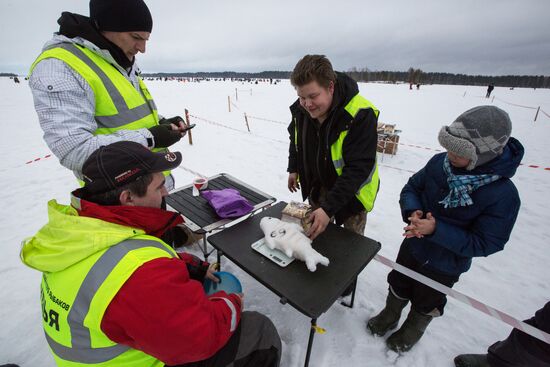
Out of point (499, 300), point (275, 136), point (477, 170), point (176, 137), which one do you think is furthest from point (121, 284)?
point (275, 136)

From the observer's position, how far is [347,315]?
2365 millimetres

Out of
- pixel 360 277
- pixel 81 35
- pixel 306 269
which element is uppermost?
pixel 81 35

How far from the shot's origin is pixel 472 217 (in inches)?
63.0

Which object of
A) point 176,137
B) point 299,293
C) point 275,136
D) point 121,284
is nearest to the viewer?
point 121,284

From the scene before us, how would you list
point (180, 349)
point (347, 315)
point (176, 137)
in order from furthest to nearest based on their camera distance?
point (347, 315), point (176, 137), point (180, 349)

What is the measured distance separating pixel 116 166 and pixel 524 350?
2.61m

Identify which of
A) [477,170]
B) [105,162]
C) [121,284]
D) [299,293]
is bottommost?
[299,293]

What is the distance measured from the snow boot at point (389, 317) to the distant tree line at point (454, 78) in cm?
6489

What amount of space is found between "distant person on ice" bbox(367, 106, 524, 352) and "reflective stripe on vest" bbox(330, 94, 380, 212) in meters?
0.26

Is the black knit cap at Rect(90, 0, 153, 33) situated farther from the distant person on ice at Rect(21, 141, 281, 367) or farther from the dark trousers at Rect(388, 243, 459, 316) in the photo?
the dark trousers at Rect(388, 243, 459, 316)

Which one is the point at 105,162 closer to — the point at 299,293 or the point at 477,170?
the point at 299,293

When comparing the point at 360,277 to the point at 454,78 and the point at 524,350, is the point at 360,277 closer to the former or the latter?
the point at 524,350

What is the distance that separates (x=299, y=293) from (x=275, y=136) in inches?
296

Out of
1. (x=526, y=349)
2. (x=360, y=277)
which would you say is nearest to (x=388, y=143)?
(x=360, y=277)
